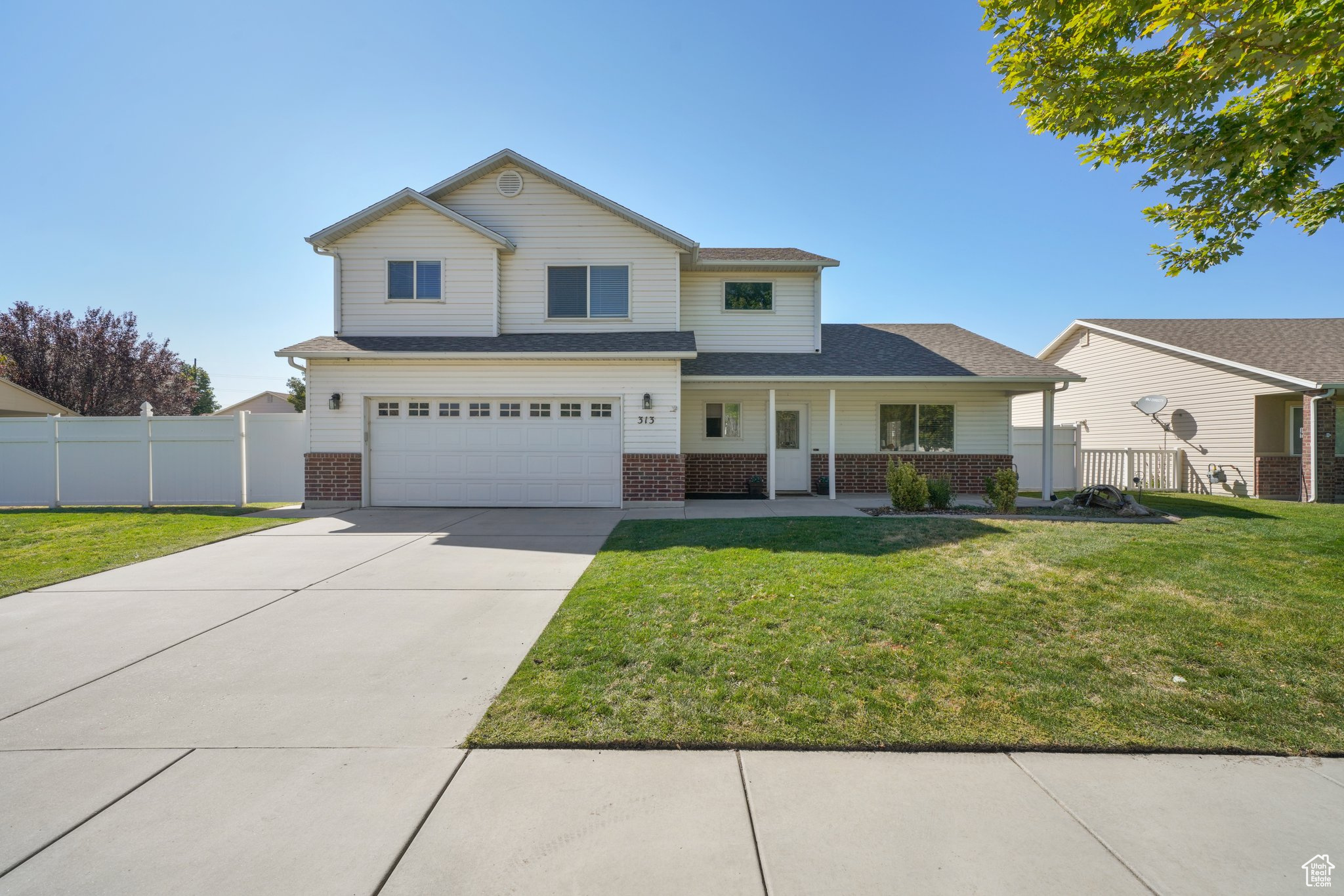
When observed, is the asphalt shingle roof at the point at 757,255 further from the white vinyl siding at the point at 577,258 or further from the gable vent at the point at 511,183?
the gable vent at the point at 511,183

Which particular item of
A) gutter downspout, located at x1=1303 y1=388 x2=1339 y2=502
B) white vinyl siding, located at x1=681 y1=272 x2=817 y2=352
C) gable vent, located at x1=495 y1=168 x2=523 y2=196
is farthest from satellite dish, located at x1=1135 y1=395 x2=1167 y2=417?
gable vent, located at x1=495 y1=168 x2=523 y2=196

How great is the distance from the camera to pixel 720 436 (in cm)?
1466

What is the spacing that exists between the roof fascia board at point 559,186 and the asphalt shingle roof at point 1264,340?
14.1 meters

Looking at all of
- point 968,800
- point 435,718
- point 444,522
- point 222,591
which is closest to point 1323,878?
point 968,800

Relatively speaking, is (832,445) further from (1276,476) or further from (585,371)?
(1276,476)

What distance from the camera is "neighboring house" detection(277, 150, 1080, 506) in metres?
12.1

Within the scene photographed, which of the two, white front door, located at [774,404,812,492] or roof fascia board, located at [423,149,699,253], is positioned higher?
roof fascia board, located at [423,149,699,253]

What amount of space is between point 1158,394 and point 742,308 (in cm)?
1227

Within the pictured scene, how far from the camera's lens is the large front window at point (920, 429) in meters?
15.0

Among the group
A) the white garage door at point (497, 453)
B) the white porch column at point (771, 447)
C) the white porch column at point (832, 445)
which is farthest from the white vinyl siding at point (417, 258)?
the white porch column at point (832, 445)

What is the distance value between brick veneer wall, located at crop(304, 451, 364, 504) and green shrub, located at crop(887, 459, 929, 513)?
1063 centimetres

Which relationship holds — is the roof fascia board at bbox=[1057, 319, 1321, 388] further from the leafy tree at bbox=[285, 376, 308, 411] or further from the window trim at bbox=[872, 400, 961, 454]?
the leafy tree at bbox=[285, 376, 308, 411]

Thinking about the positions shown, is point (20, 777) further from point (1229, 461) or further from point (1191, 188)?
point (1229, 461)

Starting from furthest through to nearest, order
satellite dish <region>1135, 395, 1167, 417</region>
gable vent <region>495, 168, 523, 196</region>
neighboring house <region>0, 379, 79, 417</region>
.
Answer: neighboring house <region>0, 379, 79, 417</region> < satellite dish <region>1135, 395, 1167, 417</region> < gable vent <region>495, 168, 523, 196</region>
